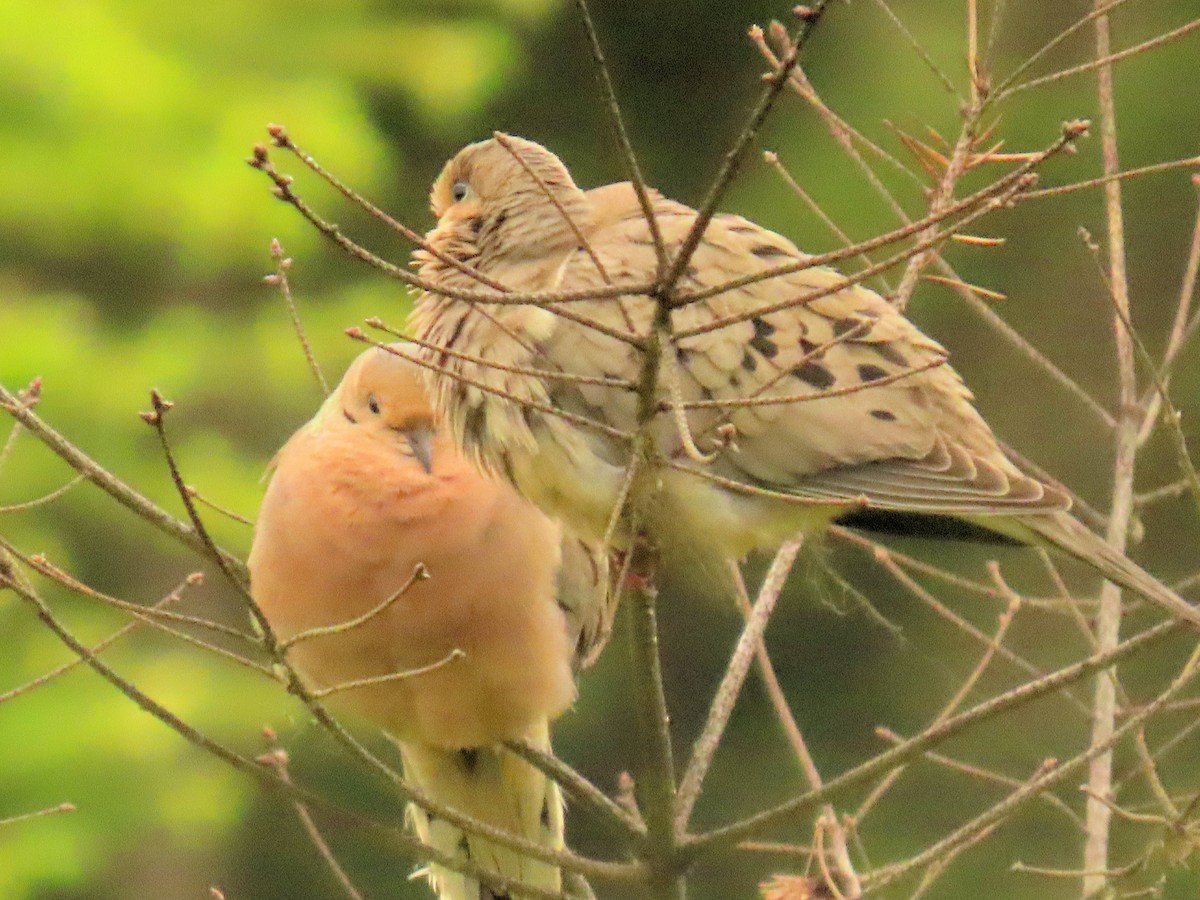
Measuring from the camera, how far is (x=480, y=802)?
118 inches

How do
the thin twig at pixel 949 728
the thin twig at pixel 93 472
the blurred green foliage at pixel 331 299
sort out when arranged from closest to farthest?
the thin twig at pixel 949 728, the thin twig at pixel 93 472, the blurred green foliage at pixel 331 299

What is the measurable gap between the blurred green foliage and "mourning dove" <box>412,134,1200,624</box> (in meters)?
2.88

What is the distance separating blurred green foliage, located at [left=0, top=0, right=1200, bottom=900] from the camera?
577 centimetres

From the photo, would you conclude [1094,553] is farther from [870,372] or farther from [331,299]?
[331,299]

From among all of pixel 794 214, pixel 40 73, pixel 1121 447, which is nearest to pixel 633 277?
pixel 1121 447

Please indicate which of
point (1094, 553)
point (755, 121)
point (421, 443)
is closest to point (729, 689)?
point (1094, 553)

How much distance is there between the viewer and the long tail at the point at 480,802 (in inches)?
116

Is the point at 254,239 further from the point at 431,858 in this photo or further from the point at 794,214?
the point at 431,858

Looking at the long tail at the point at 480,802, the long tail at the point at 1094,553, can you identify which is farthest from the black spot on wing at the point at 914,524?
the long tail at the point at 480,802

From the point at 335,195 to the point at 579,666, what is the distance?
12.0 ft

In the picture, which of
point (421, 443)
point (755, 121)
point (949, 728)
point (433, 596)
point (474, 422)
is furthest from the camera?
point (421, 443)

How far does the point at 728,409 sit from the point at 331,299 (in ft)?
13.6

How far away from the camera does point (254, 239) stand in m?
6.11

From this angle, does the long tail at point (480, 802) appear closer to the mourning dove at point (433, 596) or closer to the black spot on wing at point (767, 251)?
the mourning dove at point (433, 596)
